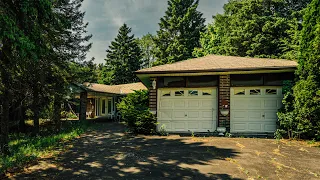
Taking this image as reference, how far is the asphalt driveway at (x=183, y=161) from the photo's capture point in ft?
14.7

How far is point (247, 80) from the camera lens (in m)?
8.95

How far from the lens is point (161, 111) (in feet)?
31.0

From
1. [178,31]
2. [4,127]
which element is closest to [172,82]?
[4,127]

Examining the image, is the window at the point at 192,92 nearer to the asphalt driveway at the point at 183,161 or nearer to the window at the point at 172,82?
the window at the point at 172,82

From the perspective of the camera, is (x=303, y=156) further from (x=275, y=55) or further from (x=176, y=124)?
(x=275, y=55)

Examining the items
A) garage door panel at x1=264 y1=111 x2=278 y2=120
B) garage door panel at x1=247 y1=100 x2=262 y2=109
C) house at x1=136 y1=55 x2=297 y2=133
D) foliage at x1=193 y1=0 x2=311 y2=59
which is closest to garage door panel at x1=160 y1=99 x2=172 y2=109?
house at x1=136 y1=55 x2=297 y2=133

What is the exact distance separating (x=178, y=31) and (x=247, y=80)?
79.3 feet

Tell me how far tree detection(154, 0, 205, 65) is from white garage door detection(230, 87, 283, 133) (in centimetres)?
2060

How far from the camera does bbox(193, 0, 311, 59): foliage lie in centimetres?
2031

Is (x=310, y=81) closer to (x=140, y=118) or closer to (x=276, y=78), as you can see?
(x=276, y=78)

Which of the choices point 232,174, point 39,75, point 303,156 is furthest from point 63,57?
point 303,156

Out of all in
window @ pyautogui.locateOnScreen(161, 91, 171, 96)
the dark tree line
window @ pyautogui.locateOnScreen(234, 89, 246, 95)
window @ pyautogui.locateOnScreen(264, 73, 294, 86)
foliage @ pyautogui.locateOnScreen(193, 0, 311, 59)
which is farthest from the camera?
foliage @ pyautogui.locateOnScreen(193, 0, 311, 59)

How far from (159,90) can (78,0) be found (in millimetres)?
9544

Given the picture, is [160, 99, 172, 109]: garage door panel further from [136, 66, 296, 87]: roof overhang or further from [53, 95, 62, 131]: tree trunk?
[53, 95, 62, 131]: tree trunk
